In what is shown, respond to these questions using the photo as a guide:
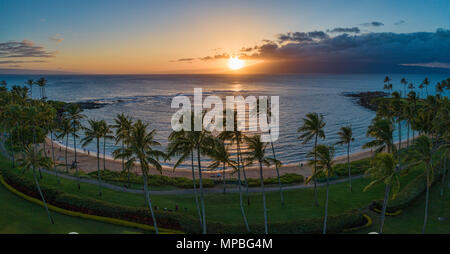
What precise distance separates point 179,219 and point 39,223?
15.1 metres

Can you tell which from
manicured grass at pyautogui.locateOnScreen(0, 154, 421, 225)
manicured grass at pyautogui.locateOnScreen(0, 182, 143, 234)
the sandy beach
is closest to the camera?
manicured grass at pyautogui.locateOnScreen(0, 182, 143, 234)

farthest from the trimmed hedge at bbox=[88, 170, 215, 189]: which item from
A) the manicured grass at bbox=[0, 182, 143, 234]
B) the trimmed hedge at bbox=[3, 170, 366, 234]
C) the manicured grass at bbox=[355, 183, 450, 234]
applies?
the manicured grass at bbox=[355, 183, 450, 234]

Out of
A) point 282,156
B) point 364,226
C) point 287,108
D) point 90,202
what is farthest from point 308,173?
point 287,108

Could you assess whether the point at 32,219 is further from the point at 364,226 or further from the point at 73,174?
the point at 364,226

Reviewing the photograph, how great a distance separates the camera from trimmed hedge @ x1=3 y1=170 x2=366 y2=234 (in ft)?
98.3

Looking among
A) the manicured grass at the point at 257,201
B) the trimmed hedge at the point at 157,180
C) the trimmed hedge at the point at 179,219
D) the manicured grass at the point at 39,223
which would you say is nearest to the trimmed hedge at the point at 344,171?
the manicured grass at the point at 257,201

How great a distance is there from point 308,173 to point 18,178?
4988 cm

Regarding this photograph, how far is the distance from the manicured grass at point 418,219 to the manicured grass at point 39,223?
1135 inches

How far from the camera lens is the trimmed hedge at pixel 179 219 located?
30.0 m

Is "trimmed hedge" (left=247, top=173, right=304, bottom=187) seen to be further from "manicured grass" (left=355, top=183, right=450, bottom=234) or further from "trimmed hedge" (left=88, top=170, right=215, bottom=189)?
"manicured grass" (left=355, top=183, right=450, bottom=234)

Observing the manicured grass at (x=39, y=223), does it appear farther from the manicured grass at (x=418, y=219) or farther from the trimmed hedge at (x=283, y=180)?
the manicured grass at (x=418, y=219)

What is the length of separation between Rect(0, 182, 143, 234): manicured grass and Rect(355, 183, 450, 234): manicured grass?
2883 cm

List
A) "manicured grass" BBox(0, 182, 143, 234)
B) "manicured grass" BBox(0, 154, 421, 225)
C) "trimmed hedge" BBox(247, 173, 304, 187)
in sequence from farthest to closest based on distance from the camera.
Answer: "trimmed hedge" BBox(247, 173, 304, 187), "manicured grass" BBox(0, 154, 421, 225), "manicured grass" BBox(0, 182, 143, 234)

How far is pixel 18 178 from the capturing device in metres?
39.7
